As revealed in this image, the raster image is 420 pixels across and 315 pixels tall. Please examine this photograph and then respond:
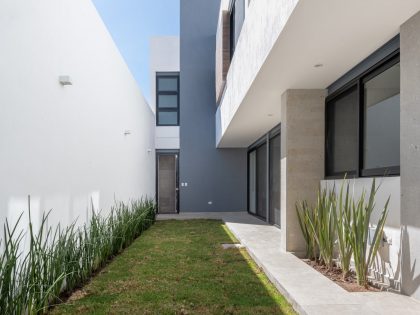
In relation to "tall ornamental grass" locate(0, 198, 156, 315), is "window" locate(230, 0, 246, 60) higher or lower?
higher

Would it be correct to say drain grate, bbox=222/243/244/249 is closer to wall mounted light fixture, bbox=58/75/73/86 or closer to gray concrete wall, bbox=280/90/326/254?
gray concrete wall, bbox=280/90/326/254

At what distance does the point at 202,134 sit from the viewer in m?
12.6

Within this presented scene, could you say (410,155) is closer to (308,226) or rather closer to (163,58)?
(308,226)

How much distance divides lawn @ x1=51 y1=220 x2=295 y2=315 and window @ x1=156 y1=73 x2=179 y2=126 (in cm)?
740

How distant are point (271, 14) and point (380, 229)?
2314 mm

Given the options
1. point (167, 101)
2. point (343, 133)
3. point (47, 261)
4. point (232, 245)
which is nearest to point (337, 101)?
point (343, 133)

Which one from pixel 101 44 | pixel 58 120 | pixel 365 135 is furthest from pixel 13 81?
pixel 365 135

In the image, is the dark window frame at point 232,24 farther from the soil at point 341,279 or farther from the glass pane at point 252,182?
the soil at point 341,279

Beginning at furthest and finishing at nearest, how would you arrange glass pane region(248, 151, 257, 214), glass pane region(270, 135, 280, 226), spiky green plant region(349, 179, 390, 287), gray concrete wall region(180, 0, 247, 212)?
gray concrete wall region(180, 0, 247, 212)
glass pane region(248, 151, 257, 214)
glass pane region(270, 135, 280, 226)
spiky green plant region(349, 179, 390, 287)

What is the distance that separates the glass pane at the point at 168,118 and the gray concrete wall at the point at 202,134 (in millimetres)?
436

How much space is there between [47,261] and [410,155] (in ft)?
10.4

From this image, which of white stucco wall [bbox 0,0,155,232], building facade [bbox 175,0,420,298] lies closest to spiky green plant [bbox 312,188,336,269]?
building facade [bbox 175,0,420,298]

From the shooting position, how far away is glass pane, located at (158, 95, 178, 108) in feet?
42.7

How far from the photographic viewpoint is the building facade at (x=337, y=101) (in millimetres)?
2852
